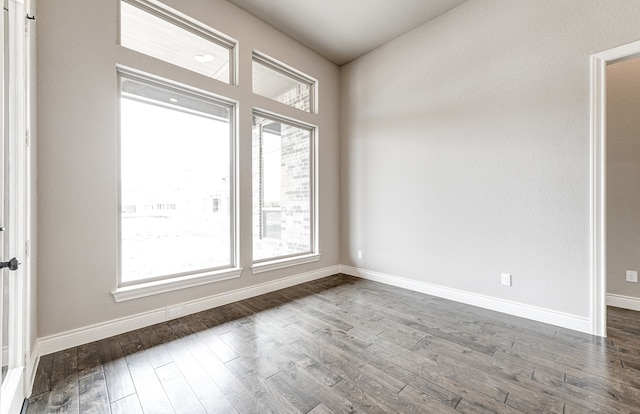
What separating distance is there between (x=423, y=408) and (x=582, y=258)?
210 cm

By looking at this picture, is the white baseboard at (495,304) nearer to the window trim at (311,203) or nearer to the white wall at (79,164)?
the window trim at (311,203)

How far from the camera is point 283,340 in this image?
2268 millimetres

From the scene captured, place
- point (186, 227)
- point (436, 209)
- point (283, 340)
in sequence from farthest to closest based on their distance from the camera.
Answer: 1. point (436, 209)
2. point (186, 227)
3. point (283, 340)

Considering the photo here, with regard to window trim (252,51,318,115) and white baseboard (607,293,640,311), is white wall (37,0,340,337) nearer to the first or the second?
window trim (252,51,318,115)

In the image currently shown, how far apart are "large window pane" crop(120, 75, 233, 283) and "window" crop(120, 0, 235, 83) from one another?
331 mm

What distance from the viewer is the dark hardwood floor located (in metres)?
1.54

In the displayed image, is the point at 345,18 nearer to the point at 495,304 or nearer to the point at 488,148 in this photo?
A: the point at 488,148

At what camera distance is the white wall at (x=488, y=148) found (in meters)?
2.44

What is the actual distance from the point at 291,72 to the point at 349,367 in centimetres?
376

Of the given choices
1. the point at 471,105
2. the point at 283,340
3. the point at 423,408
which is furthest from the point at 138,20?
the point at 423,408

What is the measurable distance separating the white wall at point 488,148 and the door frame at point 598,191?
0.20ft

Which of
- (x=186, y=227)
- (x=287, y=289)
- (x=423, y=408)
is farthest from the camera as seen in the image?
(x=287, y=289)

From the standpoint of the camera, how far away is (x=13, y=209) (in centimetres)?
150

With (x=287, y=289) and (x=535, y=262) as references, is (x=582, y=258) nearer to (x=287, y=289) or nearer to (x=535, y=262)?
(x=535, y=262)
